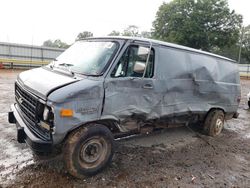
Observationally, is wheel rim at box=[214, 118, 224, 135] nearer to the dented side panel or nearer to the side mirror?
the dented side panel

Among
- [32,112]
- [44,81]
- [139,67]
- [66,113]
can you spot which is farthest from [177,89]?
[32,112]

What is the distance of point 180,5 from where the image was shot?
1278 inches

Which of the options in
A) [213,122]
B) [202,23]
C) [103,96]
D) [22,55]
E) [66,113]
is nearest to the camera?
[66,113]

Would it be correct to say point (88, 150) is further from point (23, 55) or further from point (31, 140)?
point (23, 55)

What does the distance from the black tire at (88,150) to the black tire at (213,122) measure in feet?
10.8

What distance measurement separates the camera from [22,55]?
21156 mm

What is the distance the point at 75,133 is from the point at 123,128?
0.99 metres

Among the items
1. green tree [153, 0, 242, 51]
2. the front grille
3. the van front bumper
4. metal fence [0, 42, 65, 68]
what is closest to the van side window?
the front grille

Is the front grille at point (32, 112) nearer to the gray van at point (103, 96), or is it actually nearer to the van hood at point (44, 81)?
the gray van at point (103, 96)

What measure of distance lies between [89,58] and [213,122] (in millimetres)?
3837

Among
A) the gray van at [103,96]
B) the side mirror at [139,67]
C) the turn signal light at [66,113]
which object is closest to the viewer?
the turn signal light at [66,113]

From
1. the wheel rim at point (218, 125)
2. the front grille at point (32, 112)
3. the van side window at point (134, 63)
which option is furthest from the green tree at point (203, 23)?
the front grille at point (32, 112)

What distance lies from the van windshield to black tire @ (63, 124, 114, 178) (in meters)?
0.94

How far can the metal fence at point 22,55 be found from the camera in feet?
66.2
